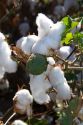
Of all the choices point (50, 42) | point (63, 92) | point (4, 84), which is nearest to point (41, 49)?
point (50, 42)

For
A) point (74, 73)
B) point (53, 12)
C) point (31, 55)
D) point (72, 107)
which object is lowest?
point (72, 107)

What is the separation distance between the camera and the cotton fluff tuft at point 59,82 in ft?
4.87

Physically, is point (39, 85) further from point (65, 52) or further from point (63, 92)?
point (65, 52)

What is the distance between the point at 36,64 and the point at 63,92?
0.16 meters

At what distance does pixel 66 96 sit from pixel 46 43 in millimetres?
196

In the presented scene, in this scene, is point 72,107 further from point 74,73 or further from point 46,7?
point 46,7

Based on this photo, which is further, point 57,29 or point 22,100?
point 22,100

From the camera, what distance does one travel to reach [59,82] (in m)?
1.50

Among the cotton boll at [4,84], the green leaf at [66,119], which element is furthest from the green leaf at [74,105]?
the cotton boll at [4,84]

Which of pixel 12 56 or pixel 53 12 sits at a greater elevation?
pixel 53 12

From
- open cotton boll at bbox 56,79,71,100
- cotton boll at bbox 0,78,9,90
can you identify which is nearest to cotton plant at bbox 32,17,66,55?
open cotton boll at bbox 56,79,71,100

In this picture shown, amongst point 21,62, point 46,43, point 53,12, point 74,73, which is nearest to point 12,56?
point 21,62

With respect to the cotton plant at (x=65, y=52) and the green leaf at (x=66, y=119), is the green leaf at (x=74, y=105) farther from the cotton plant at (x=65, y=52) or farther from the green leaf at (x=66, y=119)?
the cotton plant at (x=65, y=52)

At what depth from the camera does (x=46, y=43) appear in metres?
1.45
